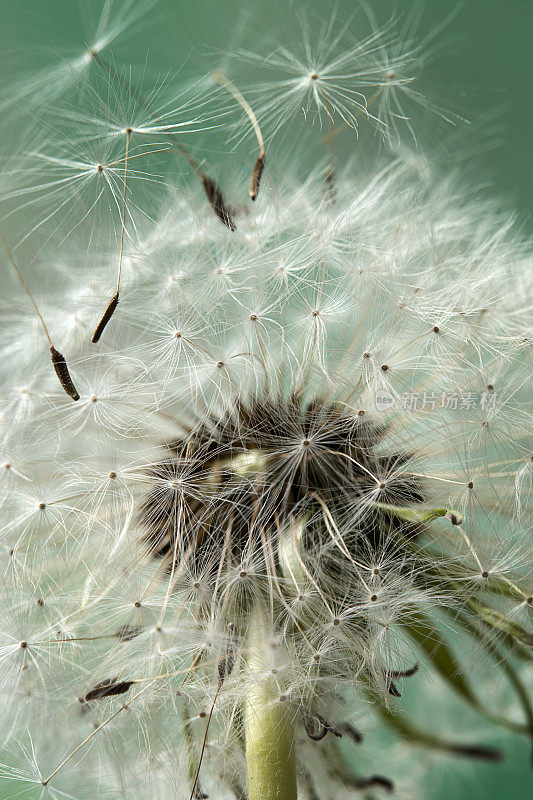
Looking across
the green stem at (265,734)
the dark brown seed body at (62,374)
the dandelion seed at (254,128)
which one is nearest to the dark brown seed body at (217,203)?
the dandelion seed at (254,128)

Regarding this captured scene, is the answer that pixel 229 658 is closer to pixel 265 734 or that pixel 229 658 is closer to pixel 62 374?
pixel 265 734

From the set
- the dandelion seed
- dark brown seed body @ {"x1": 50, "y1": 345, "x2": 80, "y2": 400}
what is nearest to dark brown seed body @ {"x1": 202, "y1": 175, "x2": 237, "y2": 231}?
the dandelion seed

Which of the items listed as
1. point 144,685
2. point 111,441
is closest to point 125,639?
point 144,685

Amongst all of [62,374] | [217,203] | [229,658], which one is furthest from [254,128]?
[229,658]

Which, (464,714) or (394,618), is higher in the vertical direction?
(394,618)

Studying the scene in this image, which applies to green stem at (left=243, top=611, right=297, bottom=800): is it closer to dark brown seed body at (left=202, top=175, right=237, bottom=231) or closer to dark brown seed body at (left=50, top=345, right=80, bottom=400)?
dark brown seed body at (left=50, top=345, right=80, bottom=400)

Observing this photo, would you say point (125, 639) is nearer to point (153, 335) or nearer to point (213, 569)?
point (213, 569)

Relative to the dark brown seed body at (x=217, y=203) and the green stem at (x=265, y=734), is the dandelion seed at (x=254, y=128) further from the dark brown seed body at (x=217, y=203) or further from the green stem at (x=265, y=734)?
the green stem at (x=265, y=734)
